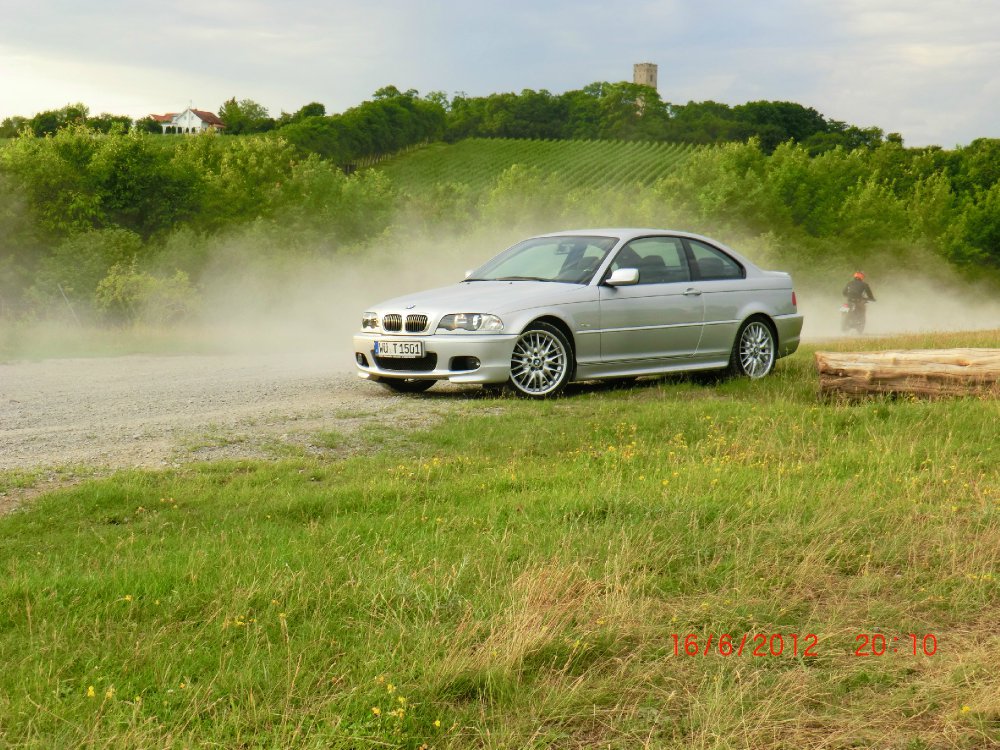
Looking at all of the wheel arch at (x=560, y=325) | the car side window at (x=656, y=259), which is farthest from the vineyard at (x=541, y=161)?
the wheel arch at (x=560, y=325)

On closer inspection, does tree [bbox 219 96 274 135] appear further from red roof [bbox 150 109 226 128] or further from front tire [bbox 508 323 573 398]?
front tire [bbox 508 323 573 398]

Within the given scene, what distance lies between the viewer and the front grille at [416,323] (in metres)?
11.4

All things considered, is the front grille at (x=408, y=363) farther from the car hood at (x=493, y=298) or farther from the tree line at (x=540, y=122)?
the tree line at (x=540, y=122)

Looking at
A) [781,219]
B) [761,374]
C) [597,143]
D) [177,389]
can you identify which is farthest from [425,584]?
[597,143]

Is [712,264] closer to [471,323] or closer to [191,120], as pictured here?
[471,323]

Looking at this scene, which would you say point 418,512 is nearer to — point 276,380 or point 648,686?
point 648,686

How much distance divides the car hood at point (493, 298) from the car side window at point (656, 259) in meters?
0.78

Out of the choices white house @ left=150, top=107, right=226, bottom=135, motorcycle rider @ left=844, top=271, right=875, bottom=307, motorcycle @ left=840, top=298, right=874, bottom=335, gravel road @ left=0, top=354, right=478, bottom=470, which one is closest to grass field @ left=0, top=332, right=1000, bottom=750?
gravel road @ left=0, top=354, right=478, bottom=470

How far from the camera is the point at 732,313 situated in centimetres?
1292

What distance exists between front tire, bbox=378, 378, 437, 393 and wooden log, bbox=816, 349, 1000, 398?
425 centimetres

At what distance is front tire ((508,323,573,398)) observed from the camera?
11383mm

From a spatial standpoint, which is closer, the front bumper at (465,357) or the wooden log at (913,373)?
the front bumper at (465,357)

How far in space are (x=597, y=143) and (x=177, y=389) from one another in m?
103
